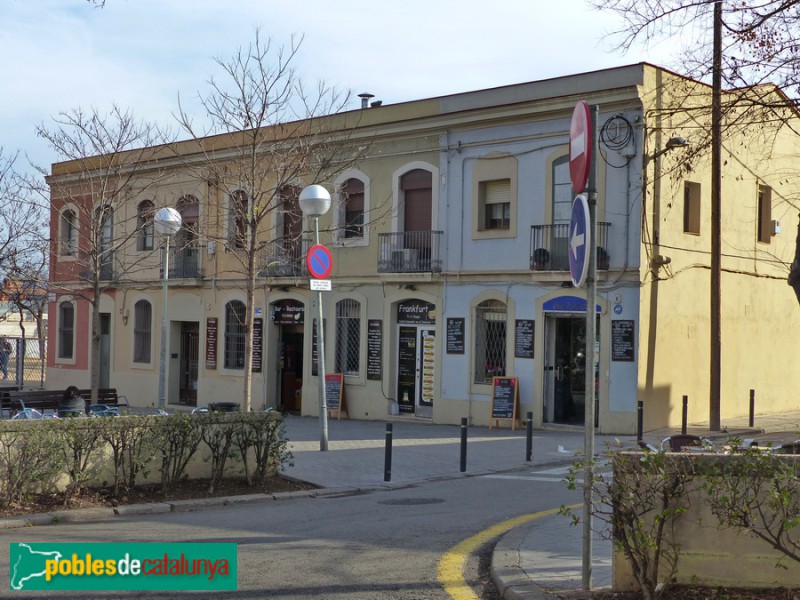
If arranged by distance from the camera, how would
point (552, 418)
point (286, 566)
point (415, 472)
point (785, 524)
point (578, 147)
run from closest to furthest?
point (785, 524) < point (578, 147) < point (286, 566) < point (415, 472) < point (552, 418)

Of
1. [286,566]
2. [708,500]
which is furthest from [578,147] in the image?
[286,566]

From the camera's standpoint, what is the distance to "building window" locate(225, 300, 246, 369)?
28359 mm

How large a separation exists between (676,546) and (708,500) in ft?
1.26

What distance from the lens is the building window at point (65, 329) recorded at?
34500 mm

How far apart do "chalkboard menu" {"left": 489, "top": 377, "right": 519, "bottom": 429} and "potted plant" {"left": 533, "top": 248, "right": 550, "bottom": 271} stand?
2615 mm

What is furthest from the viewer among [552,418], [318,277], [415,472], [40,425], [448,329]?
[448,329]

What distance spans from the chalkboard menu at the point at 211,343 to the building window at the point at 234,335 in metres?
0.44

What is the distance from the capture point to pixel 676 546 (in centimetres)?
645

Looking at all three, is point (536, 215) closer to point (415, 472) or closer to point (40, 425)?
point (415, 472)

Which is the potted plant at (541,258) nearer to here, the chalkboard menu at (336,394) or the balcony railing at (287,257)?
the chalkboard menu at (336,394)

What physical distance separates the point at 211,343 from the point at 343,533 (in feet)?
66.2

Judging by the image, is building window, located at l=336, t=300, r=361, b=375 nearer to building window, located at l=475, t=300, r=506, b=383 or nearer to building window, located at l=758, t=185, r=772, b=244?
building window, located at l=475, t=300, r=506, b=383

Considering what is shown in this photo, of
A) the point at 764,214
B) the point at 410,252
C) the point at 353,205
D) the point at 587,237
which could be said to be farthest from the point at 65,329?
the point at 587,237

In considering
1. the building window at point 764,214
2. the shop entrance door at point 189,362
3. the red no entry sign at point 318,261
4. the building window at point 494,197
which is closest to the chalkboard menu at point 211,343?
the shop entrance door at point 189,362
